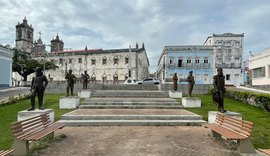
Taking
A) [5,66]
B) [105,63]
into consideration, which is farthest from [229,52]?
[5,66]

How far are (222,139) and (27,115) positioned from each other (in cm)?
672

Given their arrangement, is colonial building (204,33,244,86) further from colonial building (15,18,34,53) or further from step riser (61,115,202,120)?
colonial building (15,18,34,53)

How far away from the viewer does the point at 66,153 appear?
6.55m

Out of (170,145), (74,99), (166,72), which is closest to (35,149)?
(170,145)

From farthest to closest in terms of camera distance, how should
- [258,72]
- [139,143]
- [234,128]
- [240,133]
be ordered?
[258,72]
[139,143]
[234,128]
[240,133]

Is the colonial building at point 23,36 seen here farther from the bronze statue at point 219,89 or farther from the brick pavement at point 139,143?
the bronze statue at point 219,89

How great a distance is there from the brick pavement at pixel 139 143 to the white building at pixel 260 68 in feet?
90.5

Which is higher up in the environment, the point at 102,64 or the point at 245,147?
the point at 102,64

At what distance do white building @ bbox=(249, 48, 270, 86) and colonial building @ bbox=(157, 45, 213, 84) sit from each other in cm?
1246

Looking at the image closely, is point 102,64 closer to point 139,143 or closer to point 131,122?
point 131,122

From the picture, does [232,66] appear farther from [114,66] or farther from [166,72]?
[114,66]

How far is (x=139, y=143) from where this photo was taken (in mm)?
7574

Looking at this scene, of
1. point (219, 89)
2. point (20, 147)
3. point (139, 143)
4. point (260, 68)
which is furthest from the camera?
point (260, 68)

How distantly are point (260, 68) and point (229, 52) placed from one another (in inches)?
797
